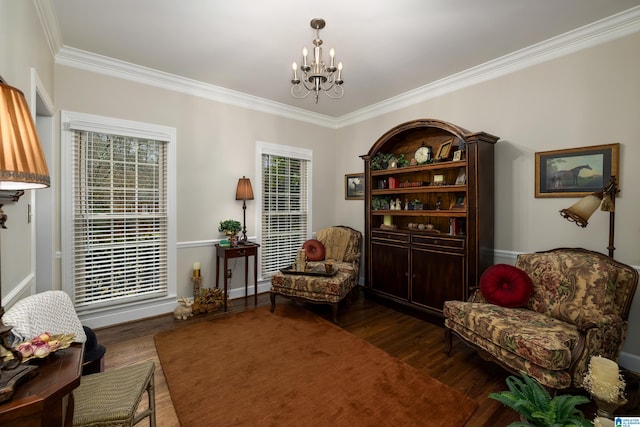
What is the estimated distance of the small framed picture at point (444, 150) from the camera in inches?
134

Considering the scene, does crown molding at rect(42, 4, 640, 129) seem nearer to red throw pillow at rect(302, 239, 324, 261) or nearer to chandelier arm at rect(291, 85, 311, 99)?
chandelier arm at rect(291, 85, 311, 99)

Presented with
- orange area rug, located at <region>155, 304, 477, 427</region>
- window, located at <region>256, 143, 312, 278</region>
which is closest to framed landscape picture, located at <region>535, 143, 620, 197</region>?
orange area rug, located at <region>155, 304, 477, 427</region>

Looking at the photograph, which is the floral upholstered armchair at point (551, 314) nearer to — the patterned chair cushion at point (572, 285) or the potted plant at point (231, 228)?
the patterned chair cushion at point (572, 285)

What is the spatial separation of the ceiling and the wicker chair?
2629mm

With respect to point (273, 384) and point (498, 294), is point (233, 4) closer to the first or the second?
point (273, 384)

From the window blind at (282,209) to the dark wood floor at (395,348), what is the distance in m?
0.88

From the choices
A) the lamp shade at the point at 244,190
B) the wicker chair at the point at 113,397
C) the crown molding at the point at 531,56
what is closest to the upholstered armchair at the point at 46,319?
the wicker chair at the point at 113,397

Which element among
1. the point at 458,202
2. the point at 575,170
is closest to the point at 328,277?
the point at 458,202

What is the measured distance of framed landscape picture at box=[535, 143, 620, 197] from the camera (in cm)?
253

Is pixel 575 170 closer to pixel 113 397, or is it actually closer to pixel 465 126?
pixel 465 126

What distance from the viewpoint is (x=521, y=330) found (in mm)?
2088

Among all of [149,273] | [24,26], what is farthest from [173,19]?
[149,273]

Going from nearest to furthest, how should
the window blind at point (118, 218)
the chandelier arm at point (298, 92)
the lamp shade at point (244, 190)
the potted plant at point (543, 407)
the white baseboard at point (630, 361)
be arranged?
the potted plant at point (543, 407) < the white baseboard at point (630, 361) < the window blind at point (118, 218) < the chandelier arm at point (298, 92) < the lamp shade at point (244, 190)

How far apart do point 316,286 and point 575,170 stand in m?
2.85
